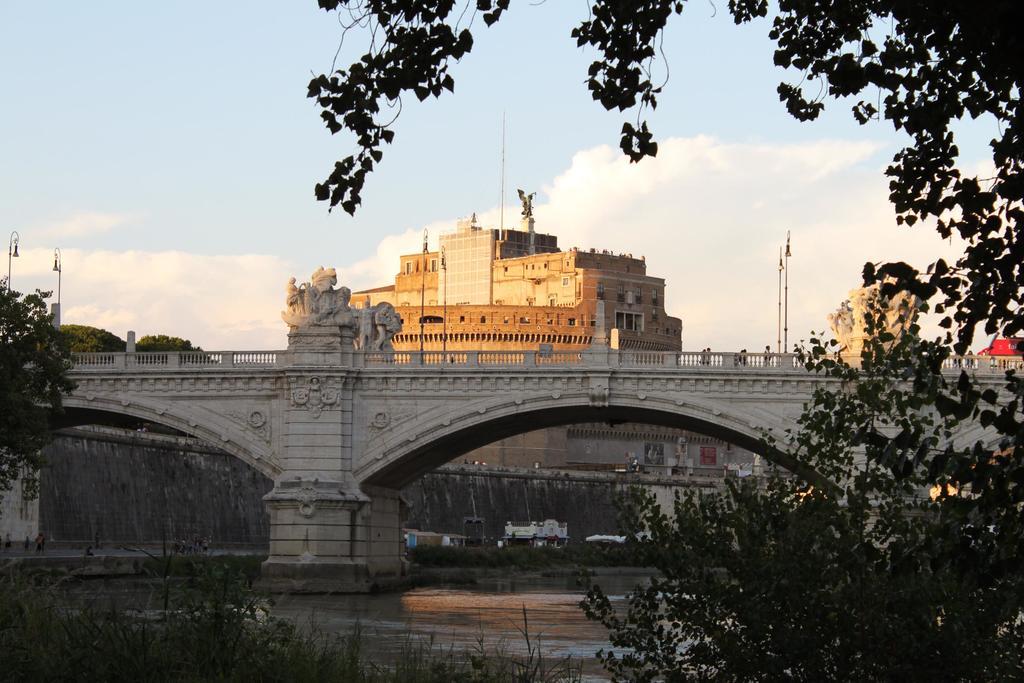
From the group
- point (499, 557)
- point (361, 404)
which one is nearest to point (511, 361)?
point (361, 404)

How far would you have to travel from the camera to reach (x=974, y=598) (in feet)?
54.5

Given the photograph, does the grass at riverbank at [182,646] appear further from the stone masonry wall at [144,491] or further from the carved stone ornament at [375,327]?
the stone masonry wall at [144,491]

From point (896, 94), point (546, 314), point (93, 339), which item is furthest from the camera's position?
point (546, 314)

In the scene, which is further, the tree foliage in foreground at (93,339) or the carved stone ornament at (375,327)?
the tree foliage in foreground at (93,339)

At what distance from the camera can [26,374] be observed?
4312 cm

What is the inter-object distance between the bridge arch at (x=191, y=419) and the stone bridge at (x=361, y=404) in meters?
0.04

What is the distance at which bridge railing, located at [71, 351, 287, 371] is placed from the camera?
2053 inches

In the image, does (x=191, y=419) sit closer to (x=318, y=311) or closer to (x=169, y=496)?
(x=318, y=311)

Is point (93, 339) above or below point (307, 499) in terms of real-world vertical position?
above

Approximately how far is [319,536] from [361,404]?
4037mm

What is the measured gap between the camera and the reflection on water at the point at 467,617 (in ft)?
109

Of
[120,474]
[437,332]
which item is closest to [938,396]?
[120,474]

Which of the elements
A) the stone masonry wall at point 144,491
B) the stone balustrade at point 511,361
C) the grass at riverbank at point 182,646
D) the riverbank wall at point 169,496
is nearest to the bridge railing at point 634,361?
the stone balustrade at point 511,361

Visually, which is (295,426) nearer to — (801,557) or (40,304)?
(40,304)
